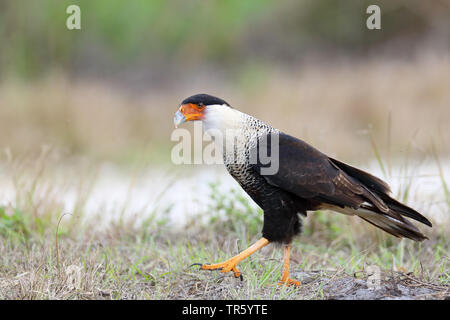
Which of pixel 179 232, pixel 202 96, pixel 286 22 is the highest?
pixel 286 22

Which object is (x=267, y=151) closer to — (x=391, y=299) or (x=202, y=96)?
(x=202, y=96)

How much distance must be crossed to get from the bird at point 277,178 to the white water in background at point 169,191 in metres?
1.10

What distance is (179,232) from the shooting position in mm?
5105

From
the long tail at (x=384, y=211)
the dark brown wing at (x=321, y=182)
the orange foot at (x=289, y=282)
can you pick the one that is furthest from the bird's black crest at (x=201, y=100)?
the orange foot at (x=289, y=282)

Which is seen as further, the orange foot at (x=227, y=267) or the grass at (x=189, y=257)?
Result: the orange foot at (x=227, y=267)

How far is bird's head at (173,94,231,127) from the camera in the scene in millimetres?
3557

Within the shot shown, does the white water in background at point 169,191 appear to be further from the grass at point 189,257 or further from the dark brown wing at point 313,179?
the dark brown wing at point 313,179

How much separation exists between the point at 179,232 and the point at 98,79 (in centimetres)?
738

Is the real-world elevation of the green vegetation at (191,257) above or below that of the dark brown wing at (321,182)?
below

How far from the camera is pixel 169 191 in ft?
21.4

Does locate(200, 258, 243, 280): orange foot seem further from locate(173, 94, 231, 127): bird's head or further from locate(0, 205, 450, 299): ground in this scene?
locate(173, 94, 231, 127): bird's head

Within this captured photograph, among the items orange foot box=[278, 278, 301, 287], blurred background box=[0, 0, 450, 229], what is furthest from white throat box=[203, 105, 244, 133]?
blurred background box=[0, 0, 450, 229]

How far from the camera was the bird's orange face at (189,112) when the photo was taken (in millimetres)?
3555
